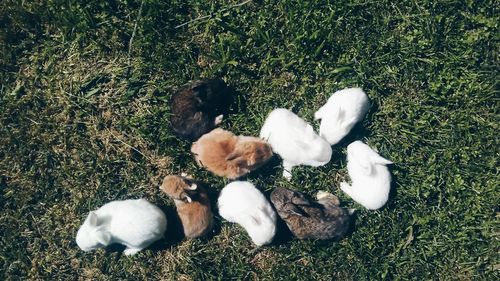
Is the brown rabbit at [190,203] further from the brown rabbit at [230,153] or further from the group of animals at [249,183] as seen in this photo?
the brown rabbit at [230,153]

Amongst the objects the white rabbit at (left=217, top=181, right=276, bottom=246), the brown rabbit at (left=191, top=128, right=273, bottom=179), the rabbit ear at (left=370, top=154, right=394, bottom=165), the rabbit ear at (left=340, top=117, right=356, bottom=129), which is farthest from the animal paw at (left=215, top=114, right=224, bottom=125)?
the rabbit ear at (left=370, top=154, right=394, bottom=165)

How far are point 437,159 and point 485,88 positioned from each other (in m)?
0.97

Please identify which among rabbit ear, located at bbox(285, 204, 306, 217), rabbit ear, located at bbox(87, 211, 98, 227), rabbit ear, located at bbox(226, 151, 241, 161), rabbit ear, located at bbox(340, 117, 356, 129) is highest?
rabbit ear, located at bbox(340, 117, 356, 129)

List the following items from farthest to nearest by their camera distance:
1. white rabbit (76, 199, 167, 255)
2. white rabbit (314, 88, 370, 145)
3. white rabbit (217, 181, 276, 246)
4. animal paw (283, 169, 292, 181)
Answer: animal paw (283, 169, 292, 181) < white rabbit (314, 88, 370, 145) < white rabbit (217, 181, 276, 246) < white rabbit (76, 199, 167, 255)

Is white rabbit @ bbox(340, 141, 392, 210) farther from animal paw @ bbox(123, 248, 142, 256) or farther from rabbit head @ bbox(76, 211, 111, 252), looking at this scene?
rabbit head @ bbox(76, 211, 111, 252)

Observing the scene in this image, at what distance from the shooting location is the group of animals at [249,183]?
5258 millimetres

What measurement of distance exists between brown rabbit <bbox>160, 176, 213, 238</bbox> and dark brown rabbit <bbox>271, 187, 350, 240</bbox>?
74cm

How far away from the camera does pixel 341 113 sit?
5309 millimetres

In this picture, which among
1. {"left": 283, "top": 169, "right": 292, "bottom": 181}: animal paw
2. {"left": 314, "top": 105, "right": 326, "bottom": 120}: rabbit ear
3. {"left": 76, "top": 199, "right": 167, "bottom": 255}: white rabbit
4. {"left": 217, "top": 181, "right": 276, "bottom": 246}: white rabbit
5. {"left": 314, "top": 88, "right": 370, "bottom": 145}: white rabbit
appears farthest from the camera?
{"left": 283, "top": 169, "right": 292, "bottom": 181}: animal paw

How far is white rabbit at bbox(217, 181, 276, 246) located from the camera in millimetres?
5234

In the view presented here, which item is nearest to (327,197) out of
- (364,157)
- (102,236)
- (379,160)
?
(364,157)

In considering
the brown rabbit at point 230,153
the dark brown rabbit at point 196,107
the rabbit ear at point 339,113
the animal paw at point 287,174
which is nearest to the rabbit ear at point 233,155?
the brown rabbit at point 230,153

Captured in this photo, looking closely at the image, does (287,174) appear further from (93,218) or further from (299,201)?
(93,218)

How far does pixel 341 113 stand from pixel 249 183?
122cm
